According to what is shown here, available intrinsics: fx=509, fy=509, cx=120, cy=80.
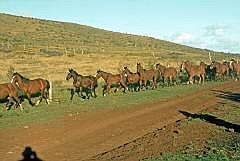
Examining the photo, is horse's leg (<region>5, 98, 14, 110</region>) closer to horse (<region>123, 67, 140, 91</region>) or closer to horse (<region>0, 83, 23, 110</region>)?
horse (<region>0, 83, 23, 110</region>)

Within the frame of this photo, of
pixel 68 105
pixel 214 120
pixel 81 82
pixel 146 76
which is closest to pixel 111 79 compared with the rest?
pixel 81 82

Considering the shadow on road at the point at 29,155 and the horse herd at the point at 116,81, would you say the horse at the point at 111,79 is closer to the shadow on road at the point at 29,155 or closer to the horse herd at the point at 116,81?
the horse herd at the point at 116,81

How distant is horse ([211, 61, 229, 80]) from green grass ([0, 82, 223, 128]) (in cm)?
965

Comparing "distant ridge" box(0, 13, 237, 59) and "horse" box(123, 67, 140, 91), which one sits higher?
"distant ridge" box(0, 13, 237, 59)

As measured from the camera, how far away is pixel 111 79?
35.2 meters

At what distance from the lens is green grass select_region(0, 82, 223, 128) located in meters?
→ 22.9

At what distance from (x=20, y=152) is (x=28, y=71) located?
1635 inches

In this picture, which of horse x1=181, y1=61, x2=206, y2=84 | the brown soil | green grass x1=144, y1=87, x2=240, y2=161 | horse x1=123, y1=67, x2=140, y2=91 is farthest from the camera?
horse x1=181, y1=61, x2=206, y2=84

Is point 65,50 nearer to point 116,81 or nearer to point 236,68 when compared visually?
point 236,68

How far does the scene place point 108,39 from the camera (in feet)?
380

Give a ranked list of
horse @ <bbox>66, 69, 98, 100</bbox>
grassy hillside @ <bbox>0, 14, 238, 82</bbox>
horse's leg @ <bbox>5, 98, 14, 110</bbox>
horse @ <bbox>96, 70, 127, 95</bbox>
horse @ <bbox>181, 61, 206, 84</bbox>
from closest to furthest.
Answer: horse's leg @ <bbox>5, 98, 14, 110</bbox> < horse @ <bbox>66, 69, 98, 100</bbox> < horse @ <bbox>96, 70, 127, 95</bbox> < horse @ <bbox>181, 61, 206, 84</bbox> < grassy hillside @ <bbox>0, 14, 238, 82</bbox>

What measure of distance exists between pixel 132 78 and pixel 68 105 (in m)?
9.81

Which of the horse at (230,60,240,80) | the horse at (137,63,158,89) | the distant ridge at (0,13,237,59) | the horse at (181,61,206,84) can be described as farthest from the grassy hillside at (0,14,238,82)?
the horse at (230,60,240,80)

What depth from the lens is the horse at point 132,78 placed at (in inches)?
1439
